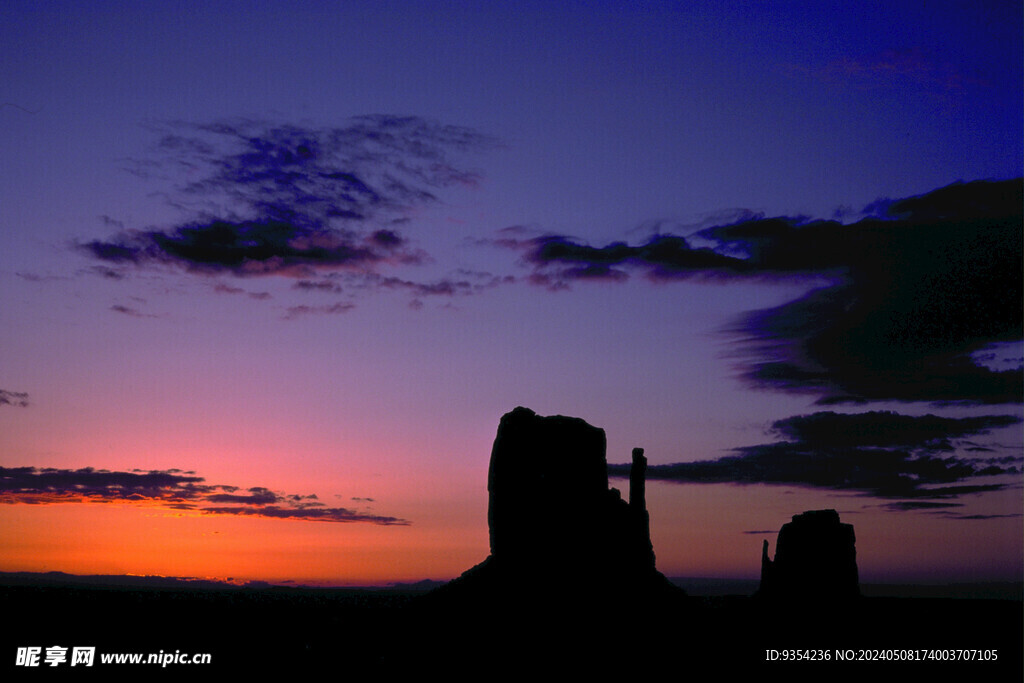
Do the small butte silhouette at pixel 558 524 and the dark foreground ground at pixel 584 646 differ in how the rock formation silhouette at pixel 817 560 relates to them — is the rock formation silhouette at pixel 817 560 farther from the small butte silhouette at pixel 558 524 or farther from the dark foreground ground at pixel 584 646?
the small butte silhouette at pixel 558 524

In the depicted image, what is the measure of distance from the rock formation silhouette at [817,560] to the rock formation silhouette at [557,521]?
90.4 feet

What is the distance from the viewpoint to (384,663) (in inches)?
2670

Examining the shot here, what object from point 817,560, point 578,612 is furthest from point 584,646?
point 817,560

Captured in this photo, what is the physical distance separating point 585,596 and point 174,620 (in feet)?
315

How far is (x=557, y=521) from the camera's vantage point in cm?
7031

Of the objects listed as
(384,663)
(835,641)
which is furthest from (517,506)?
(835,641)

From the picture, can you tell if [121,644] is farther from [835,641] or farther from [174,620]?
[835,641]

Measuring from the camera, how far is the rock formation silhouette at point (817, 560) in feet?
299

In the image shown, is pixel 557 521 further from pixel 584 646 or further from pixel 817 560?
pixel 817 560

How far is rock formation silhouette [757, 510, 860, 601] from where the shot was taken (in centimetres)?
9112

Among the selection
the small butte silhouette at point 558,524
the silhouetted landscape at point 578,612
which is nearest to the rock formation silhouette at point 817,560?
the silhouetted landscape at point 578,612

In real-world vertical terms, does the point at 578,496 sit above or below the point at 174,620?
above

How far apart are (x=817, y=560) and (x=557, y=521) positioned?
121ft

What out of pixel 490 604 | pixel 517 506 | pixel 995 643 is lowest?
pixel 995 643
